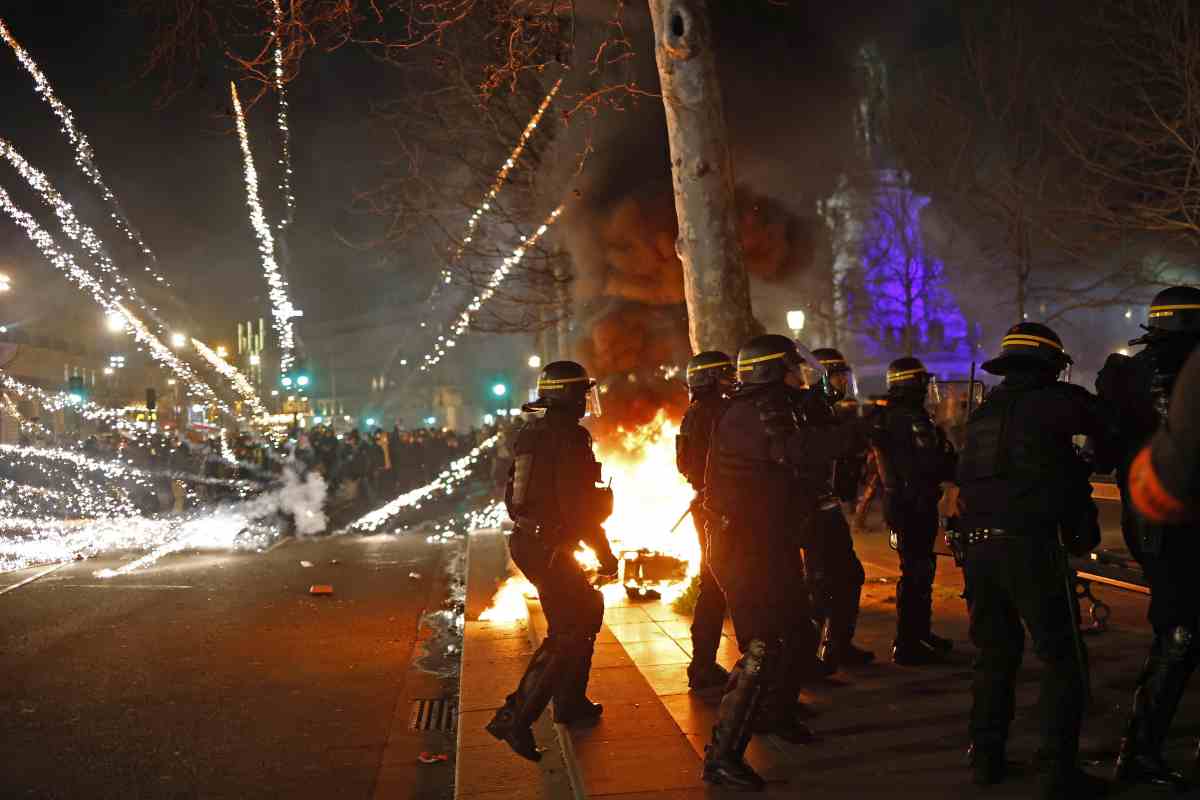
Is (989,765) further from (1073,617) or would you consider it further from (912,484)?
(912,484)

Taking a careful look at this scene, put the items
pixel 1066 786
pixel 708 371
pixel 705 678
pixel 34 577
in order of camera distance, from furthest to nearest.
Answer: pixel 34 577
pixel 708 371
pixel 705 678
pixel 1066 786

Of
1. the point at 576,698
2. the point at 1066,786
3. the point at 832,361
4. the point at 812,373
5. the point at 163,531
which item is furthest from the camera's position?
the point at 163,531

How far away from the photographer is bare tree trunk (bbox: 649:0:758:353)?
26.8 feet

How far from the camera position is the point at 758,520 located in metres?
4.37

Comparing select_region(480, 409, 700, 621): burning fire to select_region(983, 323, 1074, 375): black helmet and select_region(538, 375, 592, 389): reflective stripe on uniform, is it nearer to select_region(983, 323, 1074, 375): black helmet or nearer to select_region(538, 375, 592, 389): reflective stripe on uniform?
select_region(538, 375, 592, 389): reflective stripe on uniform

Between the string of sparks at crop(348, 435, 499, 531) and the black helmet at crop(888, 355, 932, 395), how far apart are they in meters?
13.2

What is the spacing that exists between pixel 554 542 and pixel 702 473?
1278 mm

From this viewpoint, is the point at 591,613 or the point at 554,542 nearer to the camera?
the point at 554,542

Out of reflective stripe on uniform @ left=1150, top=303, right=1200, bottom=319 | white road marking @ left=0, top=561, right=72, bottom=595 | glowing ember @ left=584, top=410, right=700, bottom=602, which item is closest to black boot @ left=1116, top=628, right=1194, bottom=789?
reflective stripe on uniform @ left=1150, top=303, right=1200, bottom=319

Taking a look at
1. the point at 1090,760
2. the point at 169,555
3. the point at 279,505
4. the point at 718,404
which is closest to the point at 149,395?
the point at 279,505

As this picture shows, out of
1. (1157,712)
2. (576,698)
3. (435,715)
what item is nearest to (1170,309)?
(1157,712)

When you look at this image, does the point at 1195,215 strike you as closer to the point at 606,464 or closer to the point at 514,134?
the point at 606,464

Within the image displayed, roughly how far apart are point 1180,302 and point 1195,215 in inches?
431

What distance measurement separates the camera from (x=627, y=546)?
418 inches
